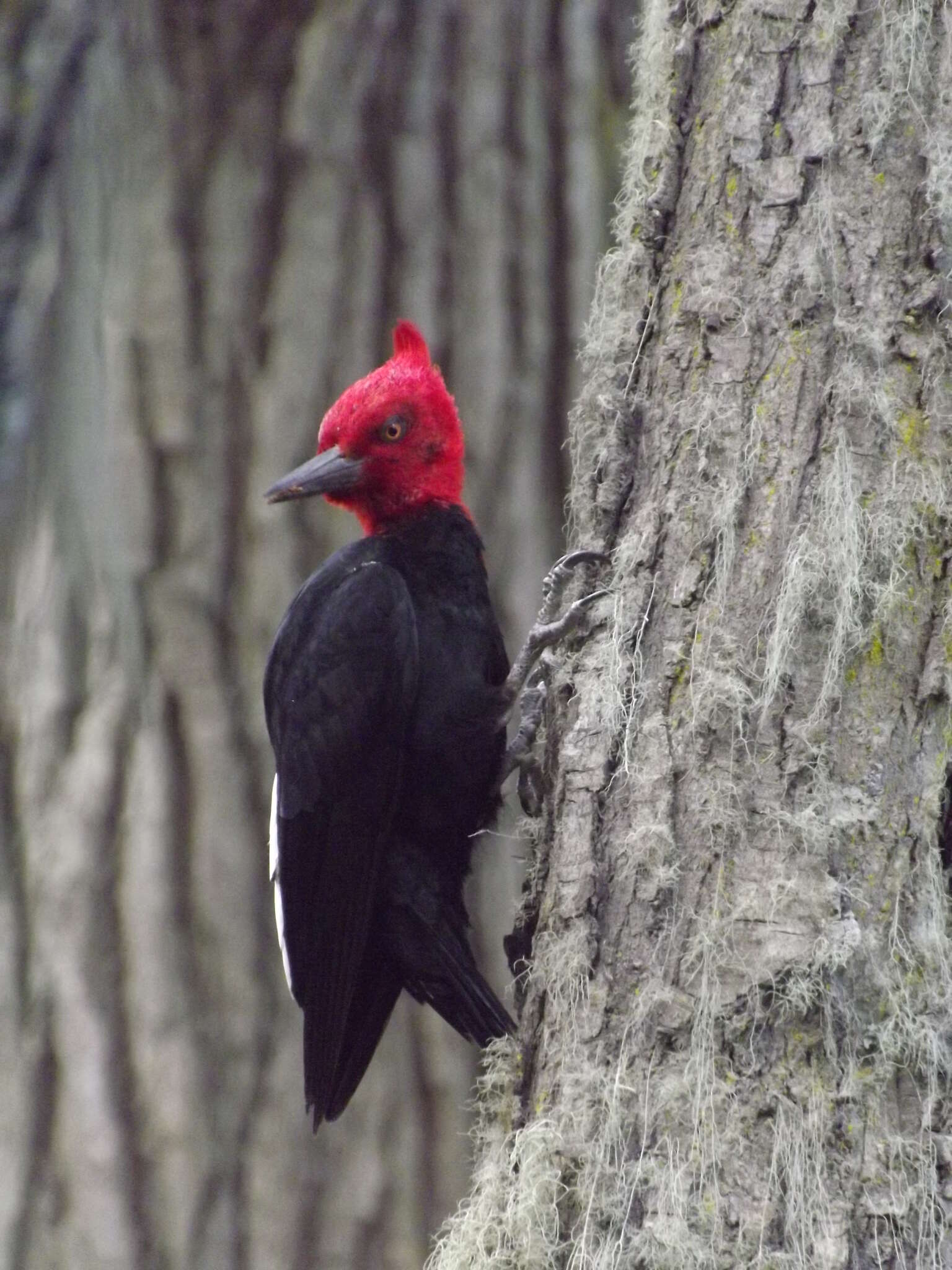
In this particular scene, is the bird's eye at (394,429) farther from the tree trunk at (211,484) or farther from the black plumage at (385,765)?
the tree trunk at (211,484)

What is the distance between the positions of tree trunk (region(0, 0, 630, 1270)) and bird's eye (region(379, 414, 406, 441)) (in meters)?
0.32

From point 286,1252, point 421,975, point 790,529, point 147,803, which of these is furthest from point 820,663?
point 286,1252

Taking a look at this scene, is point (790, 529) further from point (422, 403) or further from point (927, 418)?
point (422, 403)

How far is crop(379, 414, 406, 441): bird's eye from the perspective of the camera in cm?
251

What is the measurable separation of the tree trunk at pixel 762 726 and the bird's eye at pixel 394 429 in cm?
76

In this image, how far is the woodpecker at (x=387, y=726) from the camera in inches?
92.4

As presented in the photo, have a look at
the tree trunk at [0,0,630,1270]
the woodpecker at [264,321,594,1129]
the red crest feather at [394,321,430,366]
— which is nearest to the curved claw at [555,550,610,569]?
the woodpecker at [264,321,594,1129]

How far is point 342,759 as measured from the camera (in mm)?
2400

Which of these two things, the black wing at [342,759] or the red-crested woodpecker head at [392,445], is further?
the red-crested woodpecker head at [392,445]

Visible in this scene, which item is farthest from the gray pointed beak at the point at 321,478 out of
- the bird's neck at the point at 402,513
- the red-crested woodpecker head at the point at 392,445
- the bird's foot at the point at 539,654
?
the bird's foot at the point at 539,654

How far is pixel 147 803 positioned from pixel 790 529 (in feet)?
5.00

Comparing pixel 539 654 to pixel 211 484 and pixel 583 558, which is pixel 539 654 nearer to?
pixel 583 558

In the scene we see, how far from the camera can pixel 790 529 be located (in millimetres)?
1573

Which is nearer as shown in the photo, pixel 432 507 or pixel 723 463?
pixel 723 463
